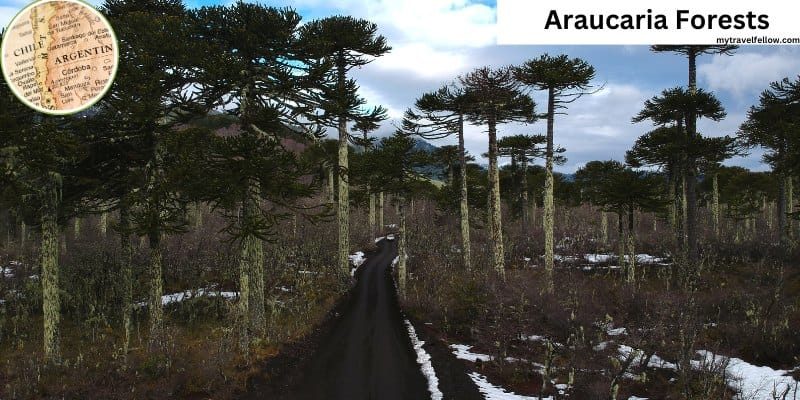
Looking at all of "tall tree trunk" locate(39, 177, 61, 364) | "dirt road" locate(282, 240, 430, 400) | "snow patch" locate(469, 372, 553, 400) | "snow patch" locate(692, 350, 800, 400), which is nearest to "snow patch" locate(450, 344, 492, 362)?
"snow patch" locate(469, 372, 553, 400)

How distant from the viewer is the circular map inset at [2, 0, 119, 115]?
720 cm

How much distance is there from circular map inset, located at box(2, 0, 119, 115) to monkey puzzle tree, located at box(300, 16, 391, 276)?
237 inches

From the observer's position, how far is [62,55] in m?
7.21

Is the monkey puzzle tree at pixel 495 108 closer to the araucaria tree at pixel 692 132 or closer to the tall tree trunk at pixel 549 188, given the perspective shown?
the tall tree trunk at pixel 549 188

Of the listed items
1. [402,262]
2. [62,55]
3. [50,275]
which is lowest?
[402,262]

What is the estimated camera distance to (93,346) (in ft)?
39.2

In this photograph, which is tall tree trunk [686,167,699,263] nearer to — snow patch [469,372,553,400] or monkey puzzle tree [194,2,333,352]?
snow patch [469,372,553,400]

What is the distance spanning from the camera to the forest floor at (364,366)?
9.55 m

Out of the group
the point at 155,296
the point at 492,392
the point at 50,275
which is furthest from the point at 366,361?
the point at 50,275

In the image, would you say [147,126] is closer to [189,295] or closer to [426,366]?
[189,295]

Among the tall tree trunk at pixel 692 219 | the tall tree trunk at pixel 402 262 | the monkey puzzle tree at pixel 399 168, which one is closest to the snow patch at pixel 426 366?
the tall tree trunk at pixel 402 262

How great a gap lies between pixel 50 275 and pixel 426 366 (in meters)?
10.2

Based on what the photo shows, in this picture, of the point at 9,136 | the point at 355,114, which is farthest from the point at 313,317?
the point at 9,136

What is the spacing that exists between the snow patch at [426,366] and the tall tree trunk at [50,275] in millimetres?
9601
